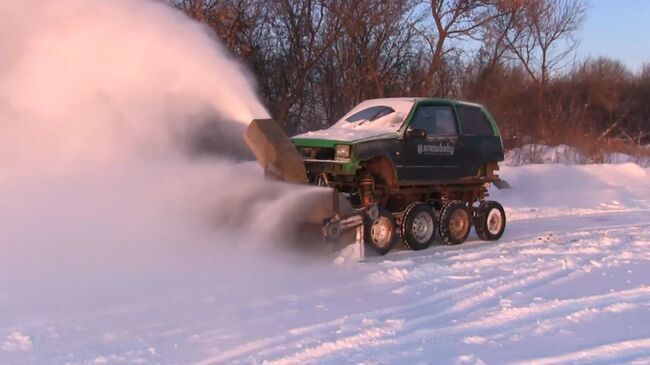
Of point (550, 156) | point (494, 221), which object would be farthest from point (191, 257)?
point (550, 156)

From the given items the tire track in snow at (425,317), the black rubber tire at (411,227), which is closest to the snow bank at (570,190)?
the black rubber tire at (411,227)

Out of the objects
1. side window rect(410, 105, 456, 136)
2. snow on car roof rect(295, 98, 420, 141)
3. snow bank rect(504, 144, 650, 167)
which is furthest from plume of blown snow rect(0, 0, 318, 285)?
snow bank rect(504, 144, 650, 167)

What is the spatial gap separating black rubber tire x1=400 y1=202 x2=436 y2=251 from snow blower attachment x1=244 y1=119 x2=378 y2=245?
2.96 feet

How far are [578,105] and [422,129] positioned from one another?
28244 millimetres

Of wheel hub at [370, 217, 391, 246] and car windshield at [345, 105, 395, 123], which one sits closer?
wheel hub at [370, 217, 391, 246]

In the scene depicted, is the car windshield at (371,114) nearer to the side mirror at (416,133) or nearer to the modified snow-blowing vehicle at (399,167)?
the modified snow-blowing vehicle at (399,167)

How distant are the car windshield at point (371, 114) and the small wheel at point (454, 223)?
165 centimetres

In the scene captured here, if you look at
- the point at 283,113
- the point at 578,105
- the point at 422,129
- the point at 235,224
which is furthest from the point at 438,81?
the point at 235,224

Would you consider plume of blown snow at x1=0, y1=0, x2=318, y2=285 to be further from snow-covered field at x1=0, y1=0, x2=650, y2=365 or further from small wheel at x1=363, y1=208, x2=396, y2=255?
small wheel at x1=363, y1=208, x2=396, y2=255

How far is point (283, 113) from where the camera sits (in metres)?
23.0

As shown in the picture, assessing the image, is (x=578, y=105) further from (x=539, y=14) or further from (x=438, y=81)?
(x=438, y=81)

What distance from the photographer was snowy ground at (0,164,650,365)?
215 inches

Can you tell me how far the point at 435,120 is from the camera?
424 inches

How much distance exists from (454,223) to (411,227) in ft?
3.66
